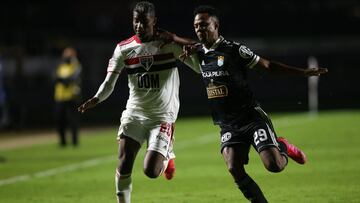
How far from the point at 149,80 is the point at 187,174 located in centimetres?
528

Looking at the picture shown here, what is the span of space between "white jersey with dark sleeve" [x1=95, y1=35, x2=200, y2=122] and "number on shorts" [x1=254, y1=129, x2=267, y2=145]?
1076 mm

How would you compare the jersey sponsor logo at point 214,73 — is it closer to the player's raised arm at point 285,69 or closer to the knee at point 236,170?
the player's raised arm at point 285,69

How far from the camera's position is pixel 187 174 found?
1387 centimetres

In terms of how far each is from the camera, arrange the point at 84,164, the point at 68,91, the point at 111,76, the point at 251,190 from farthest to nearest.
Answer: the point at 68,91
the point at 84,164
the point at 111,76
the point at 251,190

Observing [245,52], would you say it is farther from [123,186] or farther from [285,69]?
[123,186]

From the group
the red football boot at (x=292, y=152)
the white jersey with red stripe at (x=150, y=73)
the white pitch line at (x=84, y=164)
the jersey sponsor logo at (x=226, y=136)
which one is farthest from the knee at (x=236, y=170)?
the white pitch line at (x=84, y=164)

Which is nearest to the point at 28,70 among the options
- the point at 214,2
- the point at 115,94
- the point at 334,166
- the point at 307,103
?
the point at 115,94

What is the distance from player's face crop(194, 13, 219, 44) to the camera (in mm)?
8547

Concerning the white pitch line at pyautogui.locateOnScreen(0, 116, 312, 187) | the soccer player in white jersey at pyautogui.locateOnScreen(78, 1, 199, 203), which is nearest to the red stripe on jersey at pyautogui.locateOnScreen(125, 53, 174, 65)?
the soccer player in white jersey at pyautogui.locateOnScreen(78, 1, 199, 203)

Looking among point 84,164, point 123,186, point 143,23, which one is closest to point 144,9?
point 143,23

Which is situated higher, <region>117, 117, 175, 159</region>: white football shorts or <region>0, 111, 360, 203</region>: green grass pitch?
<region>117, 117, 175, 159</region>: white football shorts

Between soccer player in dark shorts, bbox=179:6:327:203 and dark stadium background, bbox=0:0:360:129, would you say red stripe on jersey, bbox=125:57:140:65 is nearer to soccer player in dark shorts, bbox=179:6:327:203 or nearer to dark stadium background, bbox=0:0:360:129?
soccer player in dark shorts, bbox=179:6:327:203

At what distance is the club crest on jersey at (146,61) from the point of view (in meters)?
8.82

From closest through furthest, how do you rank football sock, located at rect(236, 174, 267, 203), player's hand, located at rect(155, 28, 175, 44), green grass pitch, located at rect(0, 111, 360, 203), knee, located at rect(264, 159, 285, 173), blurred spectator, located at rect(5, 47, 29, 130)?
knee, located at rect(264, 159, 285, 173) < football sock, located at rect(236, 174, 267, 203) < player's hand, located at rect(155, 28, 175, 44) < green grass pitch, located at rect(0, 111, 360, 203) < blurred spectator, located at rect(5, 47, 29, 130)
